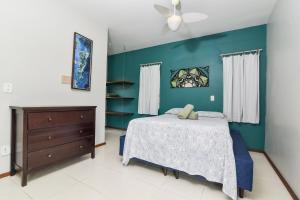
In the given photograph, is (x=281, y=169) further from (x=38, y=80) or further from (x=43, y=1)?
(x=43, y=1)

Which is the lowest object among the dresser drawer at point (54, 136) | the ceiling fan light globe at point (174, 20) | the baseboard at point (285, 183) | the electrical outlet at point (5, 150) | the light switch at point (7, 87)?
the baseboard at point (285, 183)

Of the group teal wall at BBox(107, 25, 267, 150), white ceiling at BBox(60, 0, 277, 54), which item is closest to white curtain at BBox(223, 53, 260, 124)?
teal wall at BBox(107, 25, 267, 150)

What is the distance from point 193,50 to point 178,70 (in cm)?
60

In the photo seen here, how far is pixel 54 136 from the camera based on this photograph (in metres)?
1.98

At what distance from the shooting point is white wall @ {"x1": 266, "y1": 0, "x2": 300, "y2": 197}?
161 cm

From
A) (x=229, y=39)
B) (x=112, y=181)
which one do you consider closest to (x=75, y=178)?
(x=112, y=181)

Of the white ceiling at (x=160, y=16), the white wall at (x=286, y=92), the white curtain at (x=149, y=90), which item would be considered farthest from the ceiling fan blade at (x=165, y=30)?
the white wall at (x=286, y=92)

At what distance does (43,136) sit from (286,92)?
10.1 ft

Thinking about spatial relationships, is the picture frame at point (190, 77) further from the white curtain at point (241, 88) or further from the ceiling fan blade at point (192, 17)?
the ceiling fan blade at point (192, 17)

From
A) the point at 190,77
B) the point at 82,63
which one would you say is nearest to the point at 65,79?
the point at 82,63

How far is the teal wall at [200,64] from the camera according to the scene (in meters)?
3.12

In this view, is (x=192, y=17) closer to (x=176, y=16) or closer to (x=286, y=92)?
(x=176, y=16)

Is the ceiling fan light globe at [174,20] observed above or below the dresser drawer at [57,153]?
above

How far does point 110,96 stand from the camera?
4.96 m
